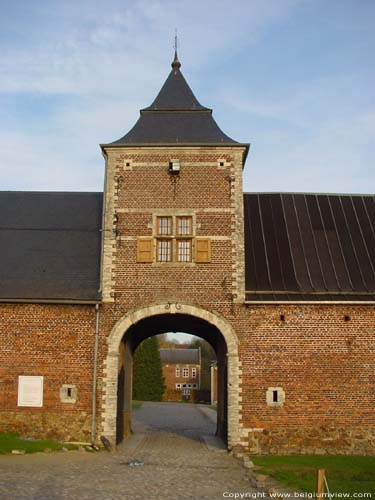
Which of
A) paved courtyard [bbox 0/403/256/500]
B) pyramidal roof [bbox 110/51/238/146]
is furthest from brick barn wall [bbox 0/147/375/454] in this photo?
paved courtyard [bbox 0/403/256/500]

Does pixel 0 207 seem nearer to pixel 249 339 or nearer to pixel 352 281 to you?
pixel 249 339

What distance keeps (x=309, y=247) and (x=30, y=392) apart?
9.66 meters

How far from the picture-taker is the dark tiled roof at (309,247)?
1711 centimetres

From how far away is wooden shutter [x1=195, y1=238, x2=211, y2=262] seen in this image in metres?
17.1

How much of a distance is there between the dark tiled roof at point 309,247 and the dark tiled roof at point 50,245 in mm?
5069

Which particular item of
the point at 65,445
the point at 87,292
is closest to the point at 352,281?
the point at 87,292

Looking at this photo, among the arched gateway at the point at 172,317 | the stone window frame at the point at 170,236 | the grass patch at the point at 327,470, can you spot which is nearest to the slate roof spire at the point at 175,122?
the stone window frame at the point at 170,236

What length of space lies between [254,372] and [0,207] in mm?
→ 10883

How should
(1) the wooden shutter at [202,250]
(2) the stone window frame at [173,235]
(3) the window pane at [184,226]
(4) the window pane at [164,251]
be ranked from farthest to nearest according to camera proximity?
(3) the window pane at [184,226], (4) the window pane at [164,251], (2) the stone window frame at [173,235], (1) the wooden shutter at [202,250]

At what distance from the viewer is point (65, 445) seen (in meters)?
15.6

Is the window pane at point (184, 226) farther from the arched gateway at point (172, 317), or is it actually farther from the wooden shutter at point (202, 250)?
the arched gateway at point (172, 317)

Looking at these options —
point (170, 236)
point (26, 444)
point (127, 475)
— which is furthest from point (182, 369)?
point (127, 475)

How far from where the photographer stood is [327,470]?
12.3 metres

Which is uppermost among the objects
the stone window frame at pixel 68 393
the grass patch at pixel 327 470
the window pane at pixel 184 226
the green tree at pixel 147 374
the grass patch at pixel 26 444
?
the green tree at pixel 147 374
